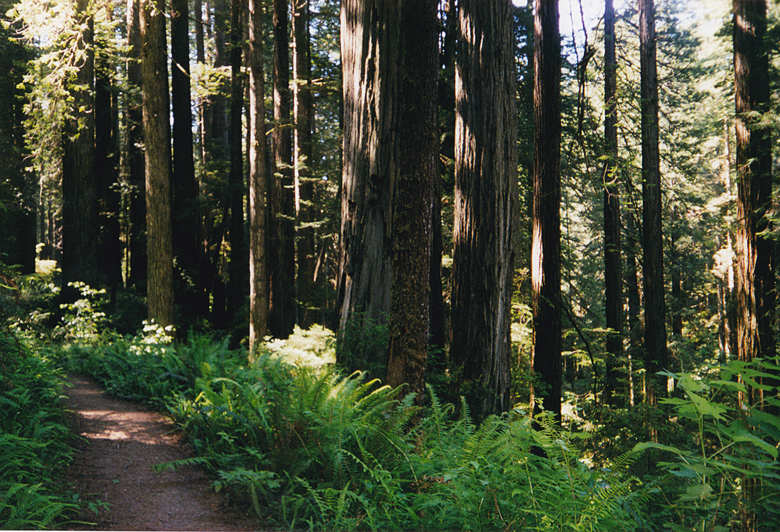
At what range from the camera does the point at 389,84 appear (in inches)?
279

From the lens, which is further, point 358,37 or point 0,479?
point 358,37

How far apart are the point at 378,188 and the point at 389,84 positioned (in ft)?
4.94

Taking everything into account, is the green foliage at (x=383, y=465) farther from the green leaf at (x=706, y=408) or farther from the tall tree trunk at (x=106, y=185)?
the tall tree trunk at (x=106, y=185)

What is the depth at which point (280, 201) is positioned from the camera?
15688 mm

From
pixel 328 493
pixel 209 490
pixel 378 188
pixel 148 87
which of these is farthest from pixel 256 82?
pixel 328 493

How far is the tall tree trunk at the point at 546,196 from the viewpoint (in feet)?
27.1

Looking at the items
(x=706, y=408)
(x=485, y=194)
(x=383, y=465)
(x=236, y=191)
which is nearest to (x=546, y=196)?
(x=485, y=194)

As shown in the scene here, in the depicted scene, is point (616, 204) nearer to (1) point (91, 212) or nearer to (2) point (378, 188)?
(2) point (378, 188)

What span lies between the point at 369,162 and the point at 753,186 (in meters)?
6.71

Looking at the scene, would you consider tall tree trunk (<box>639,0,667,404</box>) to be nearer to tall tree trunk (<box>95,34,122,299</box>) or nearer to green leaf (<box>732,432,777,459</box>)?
green leaf (<box>732,432,777,459</box>)

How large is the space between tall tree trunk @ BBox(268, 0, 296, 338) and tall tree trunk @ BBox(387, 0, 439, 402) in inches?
388

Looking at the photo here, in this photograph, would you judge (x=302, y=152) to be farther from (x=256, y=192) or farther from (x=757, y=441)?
(x=757, y=441)

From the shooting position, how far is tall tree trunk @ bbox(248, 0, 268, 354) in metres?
11.8

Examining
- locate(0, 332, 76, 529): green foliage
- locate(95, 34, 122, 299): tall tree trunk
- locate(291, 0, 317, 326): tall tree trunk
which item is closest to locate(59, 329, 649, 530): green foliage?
locate(0, 332, 76, 529): green foliage
